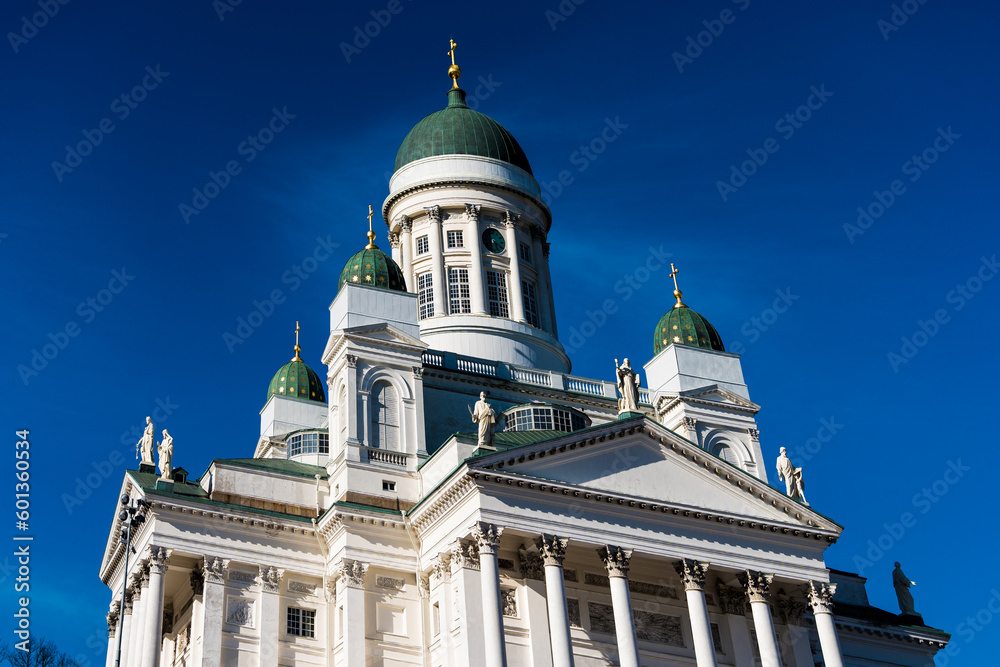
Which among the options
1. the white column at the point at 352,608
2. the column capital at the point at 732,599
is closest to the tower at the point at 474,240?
the white column at the point at 352,608

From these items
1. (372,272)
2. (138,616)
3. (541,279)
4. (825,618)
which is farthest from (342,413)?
(825,618)

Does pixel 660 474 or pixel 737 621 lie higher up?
pixel 660 474

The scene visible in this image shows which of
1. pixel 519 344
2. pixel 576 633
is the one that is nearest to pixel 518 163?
pixel 519 344

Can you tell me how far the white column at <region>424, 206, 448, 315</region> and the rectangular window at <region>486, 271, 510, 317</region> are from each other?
2188 mm

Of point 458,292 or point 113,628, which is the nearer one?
point 113,628

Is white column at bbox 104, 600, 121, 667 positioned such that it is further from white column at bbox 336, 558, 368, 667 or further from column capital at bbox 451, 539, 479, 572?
column capital at bbox 451, 539, 479, 572

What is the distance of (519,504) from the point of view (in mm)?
39094

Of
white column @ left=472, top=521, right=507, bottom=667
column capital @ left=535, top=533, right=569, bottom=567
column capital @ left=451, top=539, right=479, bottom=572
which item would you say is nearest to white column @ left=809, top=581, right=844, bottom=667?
column capital @ left=535, top=533, right=569, bottom=567

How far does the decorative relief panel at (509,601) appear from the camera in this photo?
129 ft

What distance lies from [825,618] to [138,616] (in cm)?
2396

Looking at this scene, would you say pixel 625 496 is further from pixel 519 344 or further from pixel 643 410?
pixel 519 344

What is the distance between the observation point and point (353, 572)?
Answer: 40.7m

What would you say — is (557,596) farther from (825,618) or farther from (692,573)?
(825,618)

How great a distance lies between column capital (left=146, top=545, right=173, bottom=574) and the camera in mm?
39844
